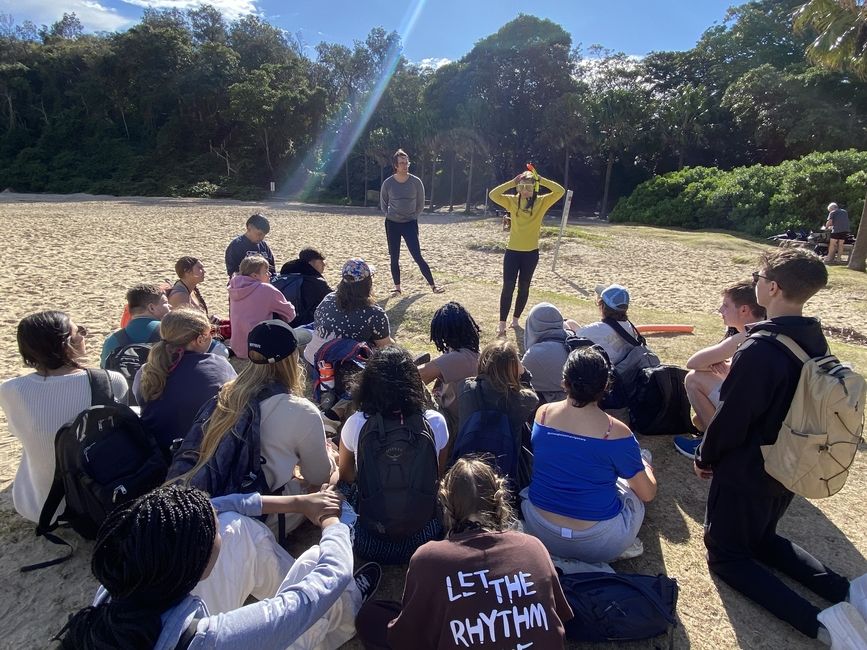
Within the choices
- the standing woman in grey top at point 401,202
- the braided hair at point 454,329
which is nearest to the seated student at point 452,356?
the braided hair at point 454,329

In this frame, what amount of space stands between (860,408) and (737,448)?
0.54m

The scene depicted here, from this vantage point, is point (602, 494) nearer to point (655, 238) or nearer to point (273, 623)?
point (273, 623)

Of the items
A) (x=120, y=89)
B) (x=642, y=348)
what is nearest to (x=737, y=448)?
(x=642, y=348)

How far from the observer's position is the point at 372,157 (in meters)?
38.3

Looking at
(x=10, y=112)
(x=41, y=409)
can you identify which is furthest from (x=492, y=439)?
(x=10, y=112)

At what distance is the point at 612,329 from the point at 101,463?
3560 mm

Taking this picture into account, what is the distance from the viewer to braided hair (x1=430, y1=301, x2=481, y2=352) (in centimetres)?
393

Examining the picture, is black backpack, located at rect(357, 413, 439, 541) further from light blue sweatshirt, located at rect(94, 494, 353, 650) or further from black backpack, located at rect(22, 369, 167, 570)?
black backpack, located at rect(22, 369, 167, 570)

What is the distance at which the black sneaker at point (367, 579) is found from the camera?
8.61 feet

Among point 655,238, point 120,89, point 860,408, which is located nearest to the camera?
point 860,408

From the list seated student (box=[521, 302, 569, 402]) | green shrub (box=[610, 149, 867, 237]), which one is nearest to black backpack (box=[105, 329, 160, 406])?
seated student (box=[521, 302, 569, 402])

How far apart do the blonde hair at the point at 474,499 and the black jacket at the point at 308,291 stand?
4.32 m

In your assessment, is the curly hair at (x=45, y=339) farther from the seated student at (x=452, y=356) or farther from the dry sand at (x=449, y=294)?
the seated student at (x=452, y=356)

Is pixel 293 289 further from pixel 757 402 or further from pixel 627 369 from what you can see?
pixel 757 402
